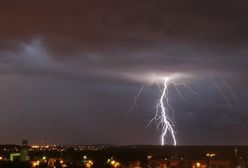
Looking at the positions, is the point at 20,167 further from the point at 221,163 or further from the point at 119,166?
the point at 221,163

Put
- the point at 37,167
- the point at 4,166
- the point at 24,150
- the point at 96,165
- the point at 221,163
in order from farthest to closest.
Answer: the point at 24,150
the point at 221,163
the point at 96,165
the point at 37,167
the point at 4,166

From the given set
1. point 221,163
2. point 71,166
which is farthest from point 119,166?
point 221,163

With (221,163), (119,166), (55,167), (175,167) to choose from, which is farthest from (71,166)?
(221,163)

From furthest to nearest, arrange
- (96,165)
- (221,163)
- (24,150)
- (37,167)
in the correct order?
(24,150) → (221,163) → (96,165) → (37,167)

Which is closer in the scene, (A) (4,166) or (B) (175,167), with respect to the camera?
(A) (4,166)

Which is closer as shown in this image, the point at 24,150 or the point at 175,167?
the point at 175,167

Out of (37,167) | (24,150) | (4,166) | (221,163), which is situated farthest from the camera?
(24,150)

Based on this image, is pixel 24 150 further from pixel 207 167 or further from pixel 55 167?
pixel 207 167

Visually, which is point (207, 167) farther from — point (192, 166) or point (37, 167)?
point (37, 167)
